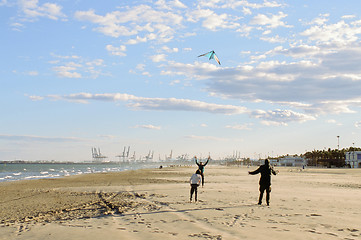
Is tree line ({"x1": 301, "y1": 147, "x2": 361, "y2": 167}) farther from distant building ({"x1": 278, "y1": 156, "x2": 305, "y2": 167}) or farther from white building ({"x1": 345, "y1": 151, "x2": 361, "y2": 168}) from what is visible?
distant building ({"x1": 278, "y1": 156, "x2": 305, "y2": 167})

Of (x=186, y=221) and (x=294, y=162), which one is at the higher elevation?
(x=186, y=221)

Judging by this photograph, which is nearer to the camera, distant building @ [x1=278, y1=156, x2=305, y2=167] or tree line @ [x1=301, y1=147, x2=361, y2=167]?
tree line @ [x1=301, y1=147, x2=361, y2=167]

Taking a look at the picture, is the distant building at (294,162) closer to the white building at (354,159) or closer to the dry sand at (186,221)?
the white building at (354,159)

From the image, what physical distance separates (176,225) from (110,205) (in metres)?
A: 5.13

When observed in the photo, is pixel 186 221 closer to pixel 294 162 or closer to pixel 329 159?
pixel 329 159

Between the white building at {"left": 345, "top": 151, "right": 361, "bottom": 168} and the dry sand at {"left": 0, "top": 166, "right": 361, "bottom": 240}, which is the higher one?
the white building at {"left": 345, "top": 151, "right": 361, "bottom": 168}

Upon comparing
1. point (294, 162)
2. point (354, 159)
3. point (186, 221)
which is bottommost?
point (294, 162)

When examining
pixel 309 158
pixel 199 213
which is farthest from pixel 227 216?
pixel 309 158

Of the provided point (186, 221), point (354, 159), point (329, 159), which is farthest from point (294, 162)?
point (186, 221)

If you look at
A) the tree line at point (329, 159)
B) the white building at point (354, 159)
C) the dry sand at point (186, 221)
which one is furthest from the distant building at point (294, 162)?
the dry sand at point (186, 221)

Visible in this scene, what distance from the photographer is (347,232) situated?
8.20 metres

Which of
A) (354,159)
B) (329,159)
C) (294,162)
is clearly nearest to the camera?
(354,159)

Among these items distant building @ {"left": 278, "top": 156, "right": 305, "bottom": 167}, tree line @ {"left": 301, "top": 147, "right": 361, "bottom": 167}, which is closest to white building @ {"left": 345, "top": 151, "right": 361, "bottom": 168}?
tree line @ {"left": 301, "top": 147, "right": 361, "bottom": 167}

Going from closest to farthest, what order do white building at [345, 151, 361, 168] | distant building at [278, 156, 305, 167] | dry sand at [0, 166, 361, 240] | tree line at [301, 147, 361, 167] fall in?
dry sand at [0, 166, 361, 240] < white building at [345, 151, 361, 168] < tree line at [301, 147, 361, 167] < distant building at [278, 156, 305, 167]
